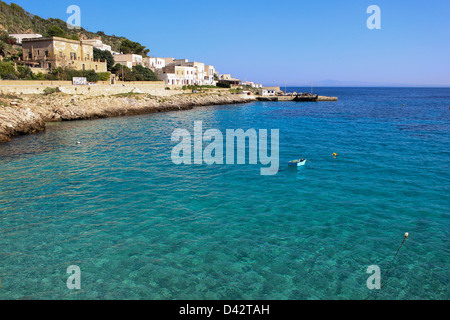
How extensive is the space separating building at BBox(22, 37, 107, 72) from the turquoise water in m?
44.8

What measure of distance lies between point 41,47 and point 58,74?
1028 cm

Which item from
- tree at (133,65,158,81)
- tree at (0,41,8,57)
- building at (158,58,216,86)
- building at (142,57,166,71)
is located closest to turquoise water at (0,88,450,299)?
tree at (0,41,8,57)

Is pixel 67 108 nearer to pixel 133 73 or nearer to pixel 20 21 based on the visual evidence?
pixel 133 73

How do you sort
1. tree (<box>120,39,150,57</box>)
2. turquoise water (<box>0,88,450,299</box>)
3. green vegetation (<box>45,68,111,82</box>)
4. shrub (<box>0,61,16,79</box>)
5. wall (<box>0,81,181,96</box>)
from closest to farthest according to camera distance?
turquoise water (<box>0,88,450,299</box>)
wall (<box>0,81,181,96</box>)
shrub (<box>0,61,16,79</box>)
green vegetation (<box>45,68,111,82</box>)
tree (<box>120,39,150,57</box>)

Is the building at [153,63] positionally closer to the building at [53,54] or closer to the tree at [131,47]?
the tree at [131,47]

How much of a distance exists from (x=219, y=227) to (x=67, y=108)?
40.6 meters

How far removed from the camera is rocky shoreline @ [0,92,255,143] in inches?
1266

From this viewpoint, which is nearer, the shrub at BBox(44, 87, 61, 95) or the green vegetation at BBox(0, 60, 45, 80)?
the shrub at BBox(44, 87, 61, 95)

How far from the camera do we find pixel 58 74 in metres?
56.1

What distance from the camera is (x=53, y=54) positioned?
197ft

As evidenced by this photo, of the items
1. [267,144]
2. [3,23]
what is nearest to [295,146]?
[267,144]

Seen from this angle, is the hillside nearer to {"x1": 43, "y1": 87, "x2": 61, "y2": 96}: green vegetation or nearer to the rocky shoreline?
{"x1": 43, "y1": 87, "x2": 61, "y2": 96}: green vegetation

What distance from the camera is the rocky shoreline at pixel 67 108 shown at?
3216 centimetres
